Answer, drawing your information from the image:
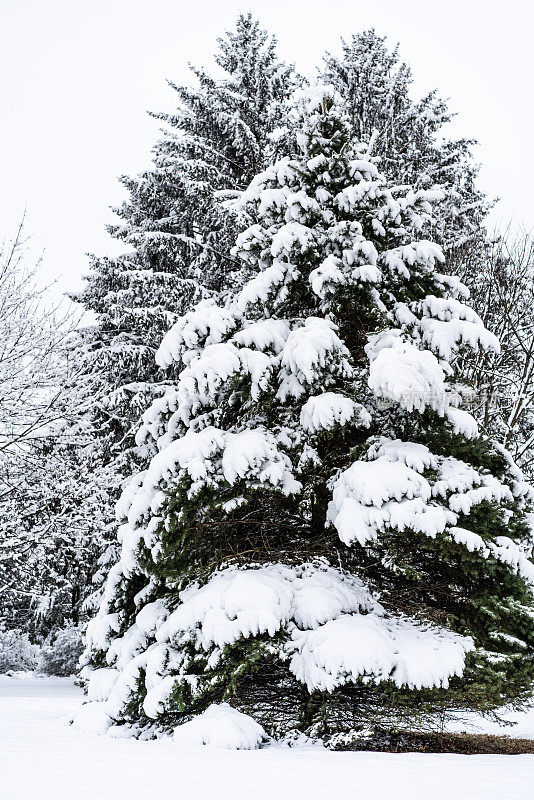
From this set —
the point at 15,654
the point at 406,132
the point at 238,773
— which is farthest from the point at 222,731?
the point at 15,654

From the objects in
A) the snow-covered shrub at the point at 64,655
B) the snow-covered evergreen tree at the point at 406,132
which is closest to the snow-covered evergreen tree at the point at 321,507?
the snow-covered evergreen tree at the point at 406,132

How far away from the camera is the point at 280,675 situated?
687 cm

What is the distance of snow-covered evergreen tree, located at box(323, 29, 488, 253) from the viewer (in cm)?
1620

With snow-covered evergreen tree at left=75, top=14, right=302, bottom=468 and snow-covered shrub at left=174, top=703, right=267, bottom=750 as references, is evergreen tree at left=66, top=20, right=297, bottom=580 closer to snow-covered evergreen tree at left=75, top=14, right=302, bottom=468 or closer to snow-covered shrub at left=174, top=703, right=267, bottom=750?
snow-covered evergreen tree at left=75, top=14, right=302, bottom=468

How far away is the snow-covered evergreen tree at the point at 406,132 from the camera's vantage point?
16.2m

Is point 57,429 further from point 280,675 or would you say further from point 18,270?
point 280,675

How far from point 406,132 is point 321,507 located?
12407 mm

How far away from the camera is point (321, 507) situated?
A: 7.66m

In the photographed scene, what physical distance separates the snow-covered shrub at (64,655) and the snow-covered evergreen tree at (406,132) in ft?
42.3

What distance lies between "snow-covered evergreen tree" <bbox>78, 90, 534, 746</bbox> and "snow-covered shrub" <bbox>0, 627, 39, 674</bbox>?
1257 cm

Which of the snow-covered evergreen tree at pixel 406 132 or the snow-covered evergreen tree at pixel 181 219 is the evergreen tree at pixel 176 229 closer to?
the snow-covered evergreen tree at pixel 181 219

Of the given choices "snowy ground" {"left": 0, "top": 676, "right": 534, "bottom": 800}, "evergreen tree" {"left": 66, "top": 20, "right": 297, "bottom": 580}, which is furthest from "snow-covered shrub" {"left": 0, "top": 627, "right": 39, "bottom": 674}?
"snowy ground" {"left": 0, "top": 676, "right": 534, "bottom": 800}

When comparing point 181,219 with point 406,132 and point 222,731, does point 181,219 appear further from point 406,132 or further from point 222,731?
point 222,731

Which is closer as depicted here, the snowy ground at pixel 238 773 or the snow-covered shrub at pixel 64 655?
the snowy ground at pixel 238 773
